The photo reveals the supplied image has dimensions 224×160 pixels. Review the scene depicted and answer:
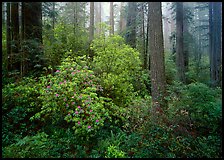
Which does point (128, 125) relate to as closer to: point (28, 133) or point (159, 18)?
point (28, 133)

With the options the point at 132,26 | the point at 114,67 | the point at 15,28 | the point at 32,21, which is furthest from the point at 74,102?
the point at 132,26

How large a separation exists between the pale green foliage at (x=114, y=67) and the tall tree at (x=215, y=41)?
283 inches

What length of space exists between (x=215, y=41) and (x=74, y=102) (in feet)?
38.7

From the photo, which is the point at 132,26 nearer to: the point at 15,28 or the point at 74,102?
the point at 15,28

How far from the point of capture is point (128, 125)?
4.62 metres

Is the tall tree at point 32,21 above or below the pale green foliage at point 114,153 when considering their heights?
above

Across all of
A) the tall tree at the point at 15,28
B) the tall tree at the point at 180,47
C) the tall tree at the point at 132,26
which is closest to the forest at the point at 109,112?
the tall tree at the point at 15,28

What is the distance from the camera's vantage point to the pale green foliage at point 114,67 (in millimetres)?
5721

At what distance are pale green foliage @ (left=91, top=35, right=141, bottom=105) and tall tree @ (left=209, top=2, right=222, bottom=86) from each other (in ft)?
23.6

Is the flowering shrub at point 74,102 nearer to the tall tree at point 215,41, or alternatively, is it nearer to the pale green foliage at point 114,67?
the pale green foliage at point 114,67

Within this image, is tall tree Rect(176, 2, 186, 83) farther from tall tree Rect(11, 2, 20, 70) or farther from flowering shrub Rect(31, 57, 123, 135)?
tall tree Rect(11, 2, 20, 70)

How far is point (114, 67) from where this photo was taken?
600cm

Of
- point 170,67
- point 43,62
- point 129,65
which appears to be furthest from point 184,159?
point 170,67

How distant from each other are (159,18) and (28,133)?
529 centimetres
